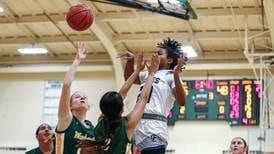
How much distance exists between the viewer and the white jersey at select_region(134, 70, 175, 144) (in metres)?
4.11

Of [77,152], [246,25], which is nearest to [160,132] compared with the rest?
[77,152]

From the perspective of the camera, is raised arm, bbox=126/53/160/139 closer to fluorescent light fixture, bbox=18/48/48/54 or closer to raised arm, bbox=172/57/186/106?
raised arm, bbox=172/57/186/106

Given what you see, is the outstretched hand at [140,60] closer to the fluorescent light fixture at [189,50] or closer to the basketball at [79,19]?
the basketball at [79,19]

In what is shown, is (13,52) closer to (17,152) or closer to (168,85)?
(17,152)

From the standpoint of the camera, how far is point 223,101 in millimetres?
A: 12500

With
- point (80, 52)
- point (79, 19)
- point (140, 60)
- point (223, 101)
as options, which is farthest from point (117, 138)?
point (223, 101)

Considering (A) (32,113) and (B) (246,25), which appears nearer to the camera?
(B) (246,25)

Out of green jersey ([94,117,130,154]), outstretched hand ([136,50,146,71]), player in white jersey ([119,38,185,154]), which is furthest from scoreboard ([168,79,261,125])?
green jersey ([94,117,130,154])

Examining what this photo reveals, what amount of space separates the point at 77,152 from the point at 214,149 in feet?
30.6

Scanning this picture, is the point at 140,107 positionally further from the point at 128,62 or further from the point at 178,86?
the point at 128,62

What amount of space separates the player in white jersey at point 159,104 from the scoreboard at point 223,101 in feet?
27.1

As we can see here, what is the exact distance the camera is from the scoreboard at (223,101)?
1234cm

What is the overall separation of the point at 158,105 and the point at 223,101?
854cm

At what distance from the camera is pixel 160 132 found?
410 cm
